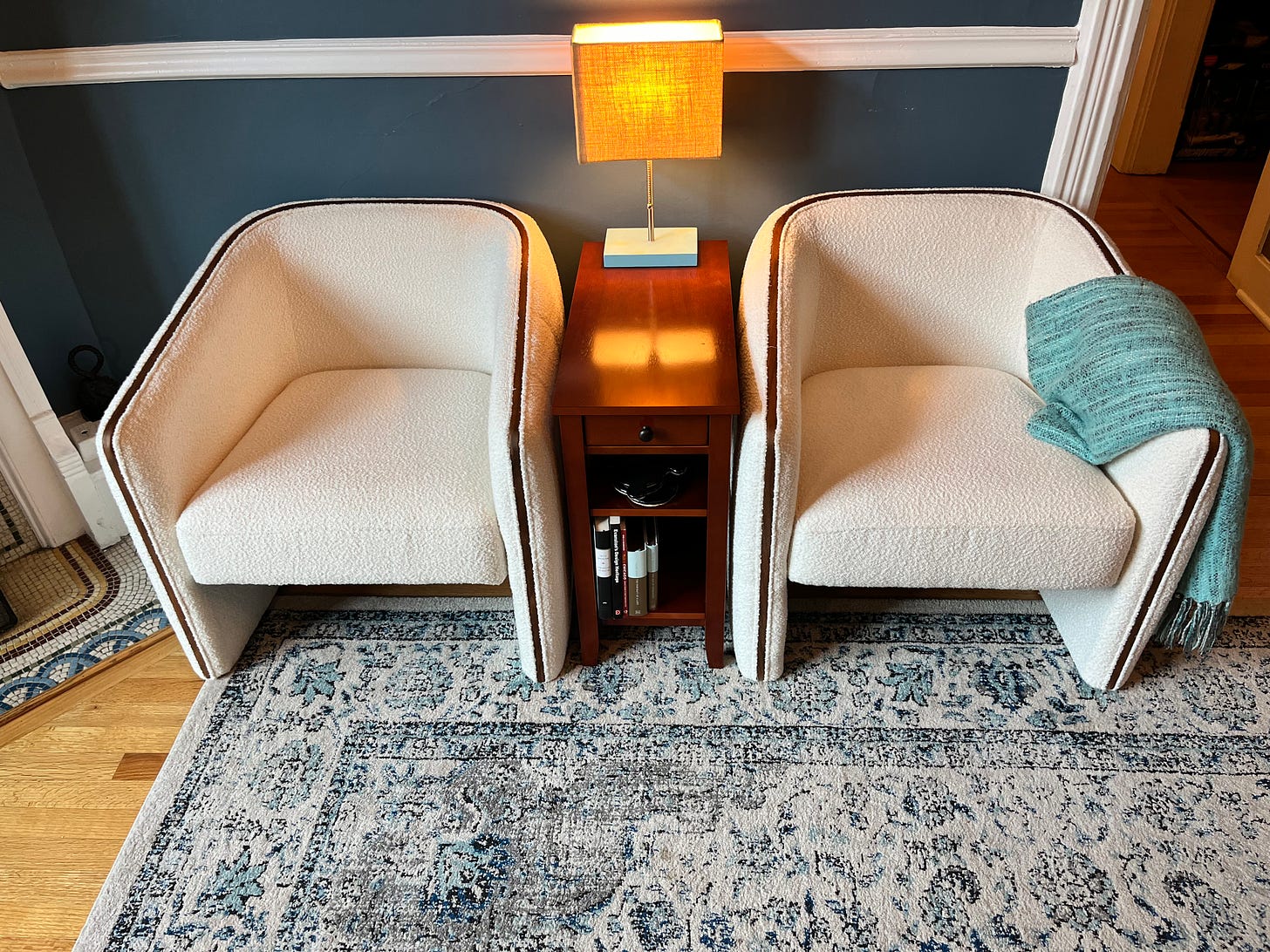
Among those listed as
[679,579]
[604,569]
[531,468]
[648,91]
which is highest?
[648,91]

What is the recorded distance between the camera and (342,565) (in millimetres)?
1655

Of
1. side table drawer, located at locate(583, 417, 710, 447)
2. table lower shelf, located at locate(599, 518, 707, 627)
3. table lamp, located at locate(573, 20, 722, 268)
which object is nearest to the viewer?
side table drawer, located at locate(583, 417, 710, 447)

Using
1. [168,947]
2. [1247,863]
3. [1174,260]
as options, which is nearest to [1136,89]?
[1174,260]

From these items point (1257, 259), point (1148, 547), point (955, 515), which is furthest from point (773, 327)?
point (1257, 259)

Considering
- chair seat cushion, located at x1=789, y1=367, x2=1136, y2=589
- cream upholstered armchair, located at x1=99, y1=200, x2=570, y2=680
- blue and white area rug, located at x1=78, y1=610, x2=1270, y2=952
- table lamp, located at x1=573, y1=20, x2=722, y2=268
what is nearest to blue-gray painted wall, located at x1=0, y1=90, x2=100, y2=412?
cream upholstered armchair, located at x1=99, y1=200, x2=570, y2=680

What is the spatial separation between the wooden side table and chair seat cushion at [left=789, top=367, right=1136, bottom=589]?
18 cm

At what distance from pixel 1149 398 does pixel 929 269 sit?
532 millimetres

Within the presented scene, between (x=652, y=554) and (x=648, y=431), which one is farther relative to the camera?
(x=652, y=554)

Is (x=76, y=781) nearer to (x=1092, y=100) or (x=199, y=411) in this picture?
(x=199, y=411)

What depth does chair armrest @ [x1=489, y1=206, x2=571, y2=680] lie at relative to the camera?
1519 mm

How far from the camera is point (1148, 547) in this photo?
5.10ft

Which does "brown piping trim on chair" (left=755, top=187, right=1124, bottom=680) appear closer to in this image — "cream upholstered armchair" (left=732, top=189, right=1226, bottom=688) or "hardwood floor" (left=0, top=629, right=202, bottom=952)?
"cream upholstered armchair" (left=732, top=189, right=1226, bottom=688)

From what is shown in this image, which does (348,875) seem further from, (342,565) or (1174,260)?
(1174,260)

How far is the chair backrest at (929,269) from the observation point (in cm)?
187
